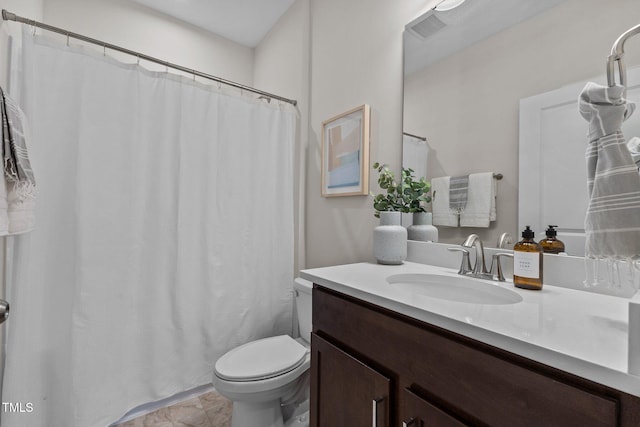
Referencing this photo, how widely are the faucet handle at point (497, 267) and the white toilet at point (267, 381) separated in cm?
88

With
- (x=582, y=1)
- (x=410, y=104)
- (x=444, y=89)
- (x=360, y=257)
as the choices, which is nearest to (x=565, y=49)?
(x=582, y=1)

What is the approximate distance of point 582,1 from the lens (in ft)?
2.65

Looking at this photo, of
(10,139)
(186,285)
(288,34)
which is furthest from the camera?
(288,34)

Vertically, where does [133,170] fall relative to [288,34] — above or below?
below

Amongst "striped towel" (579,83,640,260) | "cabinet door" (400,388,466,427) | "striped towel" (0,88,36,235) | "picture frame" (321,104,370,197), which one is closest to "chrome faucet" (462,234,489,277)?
"striped towel" (579,83,640,260)

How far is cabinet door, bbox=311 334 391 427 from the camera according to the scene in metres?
0.68

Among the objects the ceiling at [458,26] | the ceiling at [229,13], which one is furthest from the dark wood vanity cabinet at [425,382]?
the ceiling at [229,13]

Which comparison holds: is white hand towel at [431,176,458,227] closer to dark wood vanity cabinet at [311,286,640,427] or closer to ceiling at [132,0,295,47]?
dark wood vanity cabinet at [311,286,640,427]

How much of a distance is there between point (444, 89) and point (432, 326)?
1.01 metres

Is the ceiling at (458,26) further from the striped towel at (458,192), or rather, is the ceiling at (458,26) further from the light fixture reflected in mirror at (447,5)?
the striped towel at (458,192)

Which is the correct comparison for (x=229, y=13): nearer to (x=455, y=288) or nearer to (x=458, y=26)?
(x=458, y=26)

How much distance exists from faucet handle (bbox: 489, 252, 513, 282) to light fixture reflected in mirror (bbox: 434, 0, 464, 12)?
3.33 ft

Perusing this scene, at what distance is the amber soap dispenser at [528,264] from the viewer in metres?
0.77

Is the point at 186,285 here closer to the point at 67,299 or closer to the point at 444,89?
the point at 67,299
